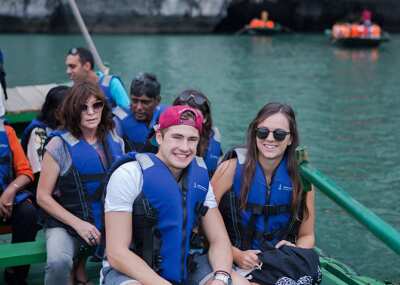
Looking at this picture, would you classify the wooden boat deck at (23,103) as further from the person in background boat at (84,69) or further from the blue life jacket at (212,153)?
the blue life jacket at (212,153)

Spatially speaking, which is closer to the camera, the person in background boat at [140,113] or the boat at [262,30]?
the person in background boat at [140,113]

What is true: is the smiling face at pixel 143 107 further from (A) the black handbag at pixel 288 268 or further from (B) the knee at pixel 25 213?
(A) the black handbag at pixel 288 268

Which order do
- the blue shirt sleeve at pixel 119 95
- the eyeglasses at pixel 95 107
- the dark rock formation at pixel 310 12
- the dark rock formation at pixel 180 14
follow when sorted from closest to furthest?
the eyeglasses at pixel 95 107 → the blue shirt sleeve at pixel 119 95 → the dark rock formation at pixel 180 14 → the dark rock formation at pixel 310 12

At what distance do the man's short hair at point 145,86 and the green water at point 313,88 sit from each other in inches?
102

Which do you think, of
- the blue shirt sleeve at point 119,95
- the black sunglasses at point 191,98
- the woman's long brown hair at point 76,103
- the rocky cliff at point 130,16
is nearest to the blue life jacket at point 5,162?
the woman's long brown hair at point 76,103

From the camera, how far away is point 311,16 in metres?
33.3

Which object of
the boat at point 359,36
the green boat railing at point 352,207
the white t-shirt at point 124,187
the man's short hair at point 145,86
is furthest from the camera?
the boat at point 359,36

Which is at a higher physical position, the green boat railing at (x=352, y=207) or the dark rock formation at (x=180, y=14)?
the dark rock formation at (x=180, y=14)

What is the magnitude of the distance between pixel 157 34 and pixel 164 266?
28.0 metres

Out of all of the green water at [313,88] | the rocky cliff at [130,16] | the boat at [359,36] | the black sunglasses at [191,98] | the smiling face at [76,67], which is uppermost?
the rocky cliff at [130,16]

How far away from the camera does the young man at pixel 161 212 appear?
95.5 inches

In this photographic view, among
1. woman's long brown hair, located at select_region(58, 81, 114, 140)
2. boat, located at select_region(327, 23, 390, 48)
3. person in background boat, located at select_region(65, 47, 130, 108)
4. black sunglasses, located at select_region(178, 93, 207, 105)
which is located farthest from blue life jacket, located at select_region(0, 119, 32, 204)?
boat, located at select_region(327, 23, 390, 48)

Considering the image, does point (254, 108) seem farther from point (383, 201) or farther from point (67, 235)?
point (67, 235)

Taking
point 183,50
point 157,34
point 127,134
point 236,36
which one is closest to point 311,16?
point 236,36
